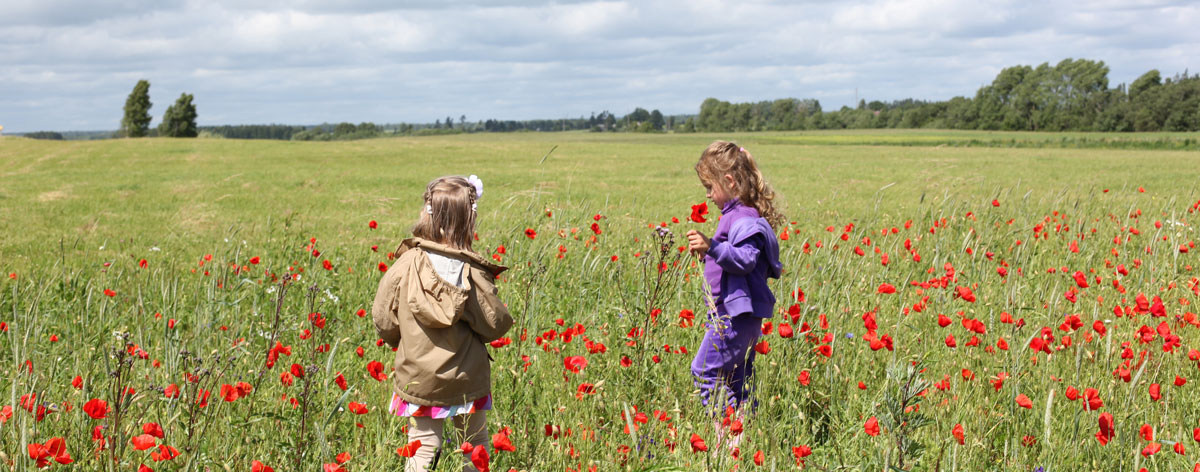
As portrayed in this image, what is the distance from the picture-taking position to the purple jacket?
2.94 meters

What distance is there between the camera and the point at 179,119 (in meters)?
70.4

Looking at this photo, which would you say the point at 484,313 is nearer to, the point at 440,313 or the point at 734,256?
the point at 440,313

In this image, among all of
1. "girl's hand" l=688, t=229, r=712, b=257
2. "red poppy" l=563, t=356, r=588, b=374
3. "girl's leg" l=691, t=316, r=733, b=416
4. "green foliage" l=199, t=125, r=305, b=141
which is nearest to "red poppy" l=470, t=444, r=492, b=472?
"red poppy" l=563, t=356, r=588, b=374

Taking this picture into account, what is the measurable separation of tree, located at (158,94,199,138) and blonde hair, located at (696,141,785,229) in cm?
7657

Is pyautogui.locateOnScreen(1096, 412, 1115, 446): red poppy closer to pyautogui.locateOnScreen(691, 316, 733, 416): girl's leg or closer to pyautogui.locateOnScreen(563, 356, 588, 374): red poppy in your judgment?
pyautogui.locateOnScreen(691, 316, 733, 416): girl's leg

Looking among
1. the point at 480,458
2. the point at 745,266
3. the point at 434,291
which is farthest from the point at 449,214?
the point at 745,266

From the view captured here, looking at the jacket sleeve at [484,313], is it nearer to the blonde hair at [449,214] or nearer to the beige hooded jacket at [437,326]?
the beige hooded jacket at [437,326]

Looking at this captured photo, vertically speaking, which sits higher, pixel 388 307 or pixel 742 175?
pixel 742 175

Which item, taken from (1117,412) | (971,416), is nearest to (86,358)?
(971,416)

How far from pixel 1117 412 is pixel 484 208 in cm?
1180

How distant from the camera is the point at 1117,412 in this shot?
276cm

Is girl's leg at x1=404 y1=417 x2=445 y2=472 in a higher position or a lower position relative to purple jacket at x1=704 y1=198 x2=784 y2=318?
lower

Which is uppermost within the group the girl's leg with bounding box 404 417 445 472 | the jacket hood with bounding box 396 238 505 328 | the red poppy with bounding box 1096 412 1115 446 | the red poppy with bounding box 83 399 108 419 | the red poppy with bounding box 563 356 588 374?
the jacket hood with bounding box 396 238 505 328

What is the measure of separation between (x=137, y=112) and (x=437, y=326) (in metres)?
80.9
